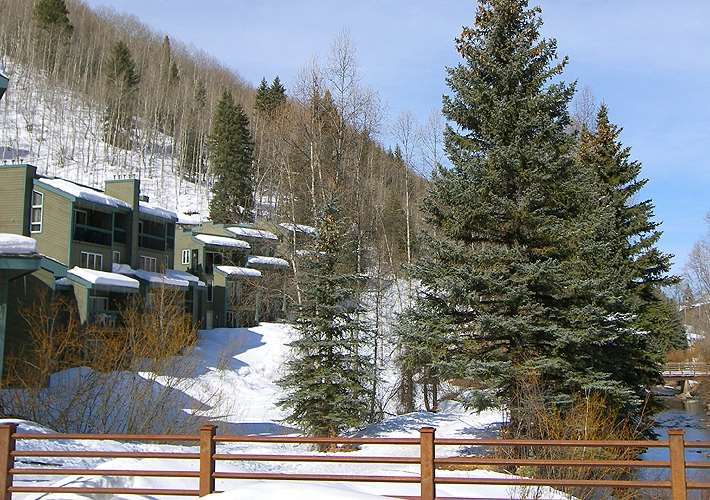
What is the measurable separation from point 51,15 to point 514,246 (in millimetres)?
90175

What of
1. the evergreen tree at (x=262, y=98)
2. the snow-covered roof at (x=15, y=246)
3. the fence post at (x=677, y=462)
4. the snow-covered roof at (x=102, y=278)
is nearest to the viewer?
the fence post at (x=677, y=462)

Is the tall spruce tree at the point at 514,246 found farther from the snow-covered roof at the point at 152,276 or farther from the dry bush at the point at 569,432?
the snow-covered roof at the point at 152,276

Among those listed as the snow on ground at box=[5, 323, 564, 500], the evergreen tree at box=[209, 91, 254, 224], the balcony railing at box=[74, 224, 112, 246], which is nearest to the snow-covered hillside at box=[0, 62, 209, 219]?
the evergreen tree at box=[209, 91, 254, 224]

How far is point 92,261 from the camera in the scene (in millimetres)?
34875

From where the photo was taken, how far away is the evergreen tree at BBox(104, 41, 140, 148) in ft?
267

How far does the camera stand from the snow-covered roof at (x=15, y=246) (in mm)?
18062

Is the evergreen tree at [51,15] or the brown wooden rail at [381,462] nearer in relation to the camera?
the brown wooden rail at [381,462]

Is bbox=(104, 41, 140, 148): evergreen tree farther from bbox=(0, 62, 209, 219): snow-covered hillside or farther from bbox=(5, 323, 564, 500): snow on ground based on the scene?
bbox=(5, 323, 564, 500): snow on ground

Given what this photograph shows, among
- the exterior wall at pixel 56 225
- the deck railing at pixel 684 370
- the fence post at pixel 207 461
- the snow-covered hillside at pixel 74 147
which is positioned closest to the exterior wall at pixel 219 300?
the exterior wall at pixel 56 225

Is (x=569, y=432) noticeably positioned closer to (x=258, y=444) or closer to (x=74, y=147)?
(x=258, y=444)

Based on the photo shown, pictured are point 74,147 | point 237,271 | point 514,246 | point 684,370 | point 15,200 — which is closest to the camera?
point 514,246

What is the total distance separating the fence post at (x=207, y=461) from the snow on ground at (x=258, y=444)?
718mm

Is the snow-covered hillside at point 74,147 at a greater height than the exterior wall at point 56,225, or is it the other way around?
the snow-covered hillside at point 74,147

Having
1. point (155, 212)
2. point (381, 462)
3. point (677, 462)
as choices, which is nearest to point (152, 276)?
point (155, 212)
